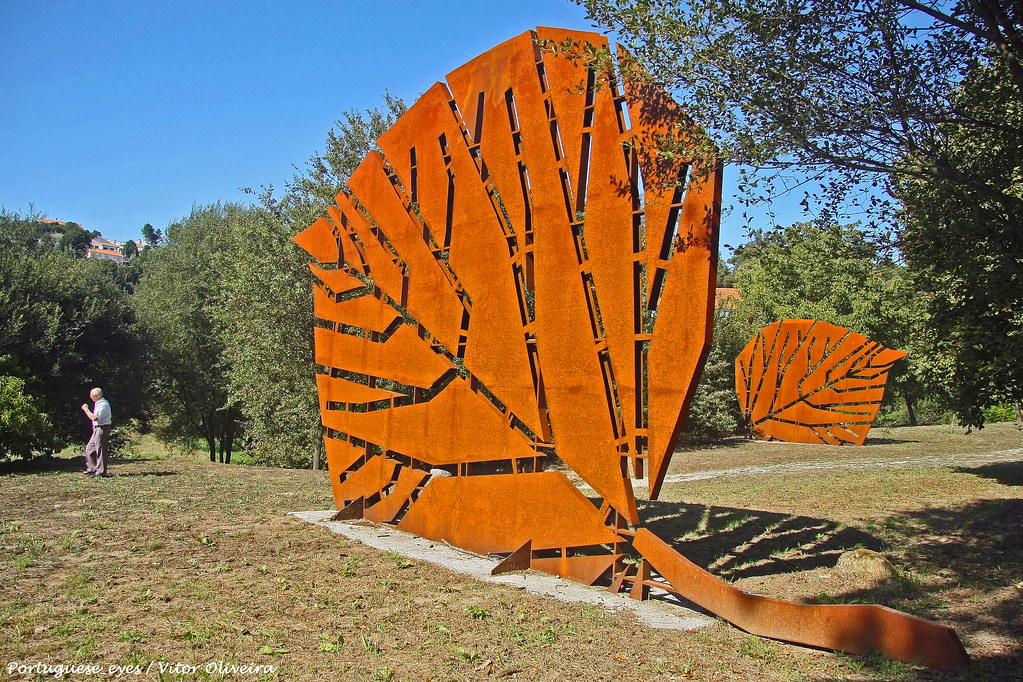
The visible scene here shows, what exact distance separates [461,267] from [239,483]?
8205mm

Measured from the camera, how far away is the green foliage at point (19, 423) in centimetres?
1455

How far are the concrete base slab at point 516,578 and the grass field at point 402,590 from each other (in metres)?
0.23

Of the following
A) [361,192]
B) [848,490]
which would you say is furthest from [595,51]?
[848,490]

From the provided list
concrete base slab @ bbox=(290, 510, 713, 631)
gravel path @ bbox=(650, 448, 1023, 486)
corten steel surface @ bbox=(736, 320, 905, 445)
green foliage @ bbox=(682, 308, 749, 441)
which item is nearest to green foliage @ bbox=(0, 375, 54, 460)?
concrete base slab @ bbox=(290, 510, 713, 631)

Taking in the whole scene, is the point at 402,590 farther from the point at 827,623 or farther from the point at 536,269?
the point at 827,623

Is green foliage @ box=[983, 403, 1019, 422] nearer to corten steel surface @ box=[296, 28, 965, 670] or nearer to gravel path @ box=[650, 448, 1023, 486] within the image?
gravel path @ box=[650, 448, 1023, 486]

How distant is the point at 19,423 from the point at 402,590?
11455mm

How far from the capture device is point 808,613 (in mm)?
5348

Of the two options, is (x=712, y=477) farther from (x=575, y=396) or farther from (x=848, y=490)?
(x=575, y=396)

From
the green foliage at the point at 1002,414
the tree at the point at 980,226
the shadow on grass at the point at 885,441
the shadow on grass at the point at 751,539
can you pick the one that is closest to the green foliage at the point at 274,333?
the shadow on grass at the point at 751,539

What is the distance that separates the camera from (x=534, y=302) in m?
7.82

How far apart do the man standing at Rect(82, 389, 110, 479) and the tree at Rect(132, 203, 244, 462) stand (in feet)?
36.3

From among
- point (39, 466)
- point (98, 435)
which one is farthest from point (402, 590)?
point (39, 466)

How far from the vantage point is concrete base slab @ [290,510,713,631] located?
6.21 meters
